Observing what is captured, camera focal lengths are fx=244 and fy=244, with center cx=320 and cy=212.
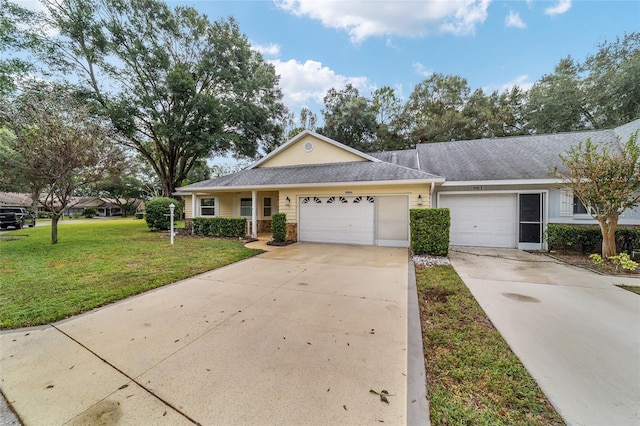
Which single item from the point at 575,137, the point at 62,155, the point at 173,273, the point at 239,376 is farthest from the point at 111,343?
the point at 575,137

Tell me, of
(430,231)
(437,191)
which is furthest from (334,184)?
(437,191)

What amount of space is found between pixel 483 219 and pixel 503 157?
3.28 meters

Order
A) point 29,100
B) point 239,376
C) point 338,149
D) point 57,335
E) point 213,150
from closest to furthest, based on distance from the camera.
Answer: point 239,376, point 57,335, point 29,100, point 338,149, point 213,150

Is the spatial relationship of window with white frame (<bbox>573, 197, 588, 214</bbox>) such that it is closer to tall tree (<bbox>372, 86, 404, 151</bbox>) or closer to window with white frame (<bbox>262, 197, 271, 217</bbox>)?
window with white frame (<bbox>262, 197, 271, 217</bbox>)

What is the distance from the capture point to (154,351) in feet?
9.01

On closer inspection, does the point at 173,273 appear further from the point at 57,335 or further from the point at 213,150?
the point at 213,150

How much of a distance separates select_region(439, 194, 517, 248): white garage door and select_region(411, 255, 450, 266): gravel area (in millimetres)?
3056

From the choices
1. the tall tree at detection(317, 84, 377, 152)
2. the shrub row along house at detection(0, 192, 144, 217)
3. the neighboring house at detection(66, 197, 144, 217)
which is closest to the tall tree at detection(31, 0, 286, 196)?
the tall tree at detection(317, 84, 377, 152)

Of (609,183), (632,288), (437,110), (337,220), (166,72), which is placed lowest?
(632,288)

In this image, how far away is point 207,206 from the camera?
14.3 m

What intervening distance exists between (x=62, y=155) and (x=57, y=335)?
896 centimetres

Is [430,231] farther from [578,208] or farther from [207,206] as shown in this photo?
[207,206]

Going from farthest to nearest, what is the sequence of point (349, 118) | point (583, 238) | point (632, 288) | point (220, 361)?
1. point (349, 118)
2. point (583, 238)
3. point (632, 288)
4. point (220, 361)

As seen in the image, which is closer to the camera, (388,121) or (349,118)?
(349,118)
